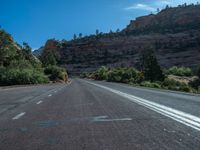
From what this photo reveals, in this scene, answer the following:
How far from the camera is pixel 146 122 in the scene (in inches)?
397

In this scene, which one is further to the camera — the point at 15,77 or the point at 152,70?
the point at 152,70

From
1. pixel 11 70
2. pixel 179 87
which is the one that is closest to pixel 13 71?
pixel 11 70

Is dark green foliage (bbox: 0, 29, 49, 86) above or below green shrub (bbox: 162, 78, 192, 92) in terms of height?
above

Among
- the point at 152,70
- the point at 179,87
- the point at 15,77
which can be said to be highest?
the point at 152,70

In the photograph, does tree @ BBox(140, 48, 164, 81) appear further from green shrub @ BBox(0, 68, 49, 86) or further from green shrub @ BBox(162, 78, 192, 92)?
green shrub @ BBox(162, 78, 192, 92)

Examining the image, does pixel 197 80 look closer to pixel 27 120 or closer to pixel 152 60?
pixel 152 60

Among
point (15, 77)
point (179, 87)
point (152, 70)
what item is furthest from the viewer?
point (152, 70)

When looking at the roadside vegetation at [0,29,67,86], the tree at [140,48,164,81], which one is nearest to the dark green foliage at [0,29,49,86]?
the roadside vegetation at [0,29,67,86]

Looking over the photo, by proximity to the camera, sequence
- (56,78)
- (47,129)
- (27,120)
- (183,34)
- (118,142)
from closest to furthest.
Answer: (118,142) < (47,129) < (27,120) < (56,78) < (183,34)

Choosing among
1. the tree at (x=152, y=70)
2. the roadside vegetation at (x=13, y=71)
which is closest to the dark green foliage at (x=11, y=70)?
the roadside vegetation at (x=13, y=71)

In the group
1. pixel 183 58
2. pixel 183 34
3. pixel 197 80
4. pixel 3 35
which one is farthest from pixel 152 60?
pixel 183 34

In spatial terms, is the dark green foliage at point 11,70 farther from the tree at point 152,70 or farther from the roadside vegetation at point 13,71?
the tree at point 152,70

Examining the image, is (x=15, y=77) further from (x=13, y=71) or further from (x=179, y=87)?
(x=179, y=87)

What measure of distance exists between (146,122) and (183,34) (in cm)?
18922
